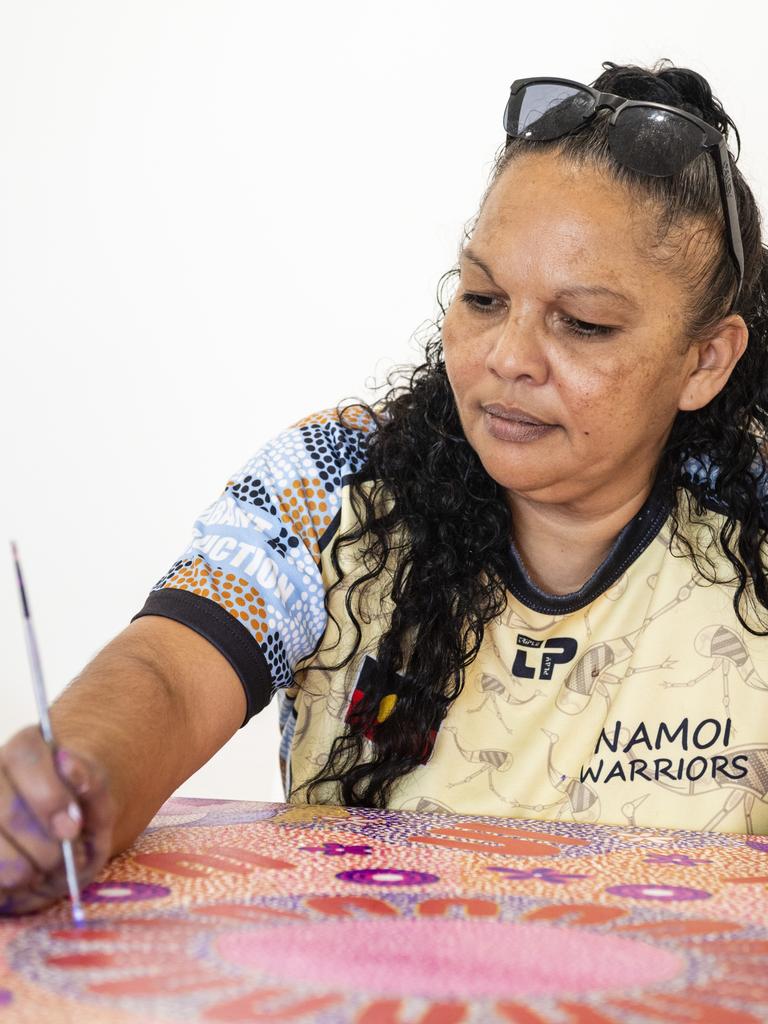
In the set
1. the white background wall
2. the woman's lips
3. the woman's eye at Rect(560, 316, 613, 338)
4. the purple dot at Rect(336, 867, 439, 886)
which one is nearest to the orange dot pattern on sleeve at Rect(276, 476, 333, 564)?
the woman's lips

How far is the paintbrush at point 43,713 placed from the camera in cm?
83

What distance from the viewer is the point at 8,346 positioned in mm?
2891

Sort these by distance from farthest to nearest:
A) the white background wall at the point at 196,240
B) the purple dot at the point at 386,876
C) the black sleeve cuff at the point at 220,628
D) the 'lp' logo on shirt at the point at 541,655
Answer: the white background wall at the point at 196,240 < the 'lp' logo on shirt at the point at 541,655 < the black sleeve cuff at the point at 220,628 < the purple dot at the point at 386,876

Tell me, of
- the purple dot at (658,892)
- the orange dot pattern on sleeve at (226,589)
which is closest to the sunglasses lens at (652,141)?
the orange dot pattern on sleeve at (226,589)

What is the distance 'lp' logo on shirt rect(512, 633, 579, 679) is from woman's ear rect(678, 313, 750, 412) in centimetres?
31

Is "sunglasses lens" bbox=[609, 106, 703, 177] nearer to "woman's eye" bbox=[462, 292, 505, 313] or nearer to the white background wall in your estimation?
"woman's eye" bbox=[462, 292, 505, 313]

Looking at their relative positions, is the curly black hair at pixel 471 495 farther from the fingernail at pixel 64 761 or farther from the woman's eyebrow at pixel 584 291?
the fingernail at pixel 64 761

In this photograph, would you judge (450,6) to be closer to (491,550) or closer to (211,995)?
(491,550)

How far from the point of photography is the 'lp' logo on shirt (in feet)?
4.73

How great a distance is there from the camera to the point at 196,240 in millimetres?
2756

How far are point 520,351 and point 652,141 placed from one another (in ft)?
0.91

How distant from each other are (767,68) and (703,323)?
0.99 metres

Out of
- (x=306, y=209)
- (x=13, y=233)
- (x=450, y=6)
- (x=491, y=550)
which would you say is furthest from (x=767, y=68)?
(x=13, y=233)

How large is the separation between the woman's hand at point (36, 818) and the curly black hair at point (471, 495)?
562 mm
